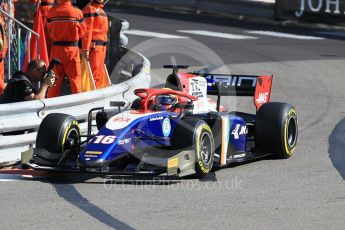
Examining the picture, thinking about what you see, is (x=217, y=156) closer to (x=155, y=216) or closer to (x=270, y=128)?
(x=270, y=128)

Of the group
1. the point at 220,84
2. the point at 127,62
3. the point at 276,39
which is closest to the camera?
the point at 220,84

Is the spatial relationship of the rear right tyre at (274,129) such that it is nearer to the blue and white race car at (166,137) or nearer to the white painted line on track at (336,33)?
the blue and white race car at (166,137)

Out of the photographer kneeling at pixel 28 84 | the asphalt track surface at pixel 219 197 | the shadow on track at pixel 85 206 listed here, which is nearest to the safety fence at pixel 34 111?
the photographer kneeling at pixel 28 84

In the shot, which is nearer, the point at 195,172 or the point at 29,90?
the point at 195,172

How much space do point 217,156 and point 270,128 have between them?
1.01m

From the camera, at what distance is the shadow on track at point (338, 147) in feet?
37.5

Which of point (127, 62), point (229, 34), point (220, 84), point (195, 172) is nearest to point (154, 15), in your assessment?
point (229, 34)

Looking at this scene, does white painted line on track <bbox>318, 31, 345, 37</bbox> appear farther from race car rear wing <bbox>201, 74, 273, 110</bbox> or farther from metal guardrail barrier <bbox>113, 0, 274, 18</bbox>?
race car rear wing <bbox>201, 74, 273, 110</bbox>

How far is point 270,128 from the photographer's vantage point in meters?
11.7

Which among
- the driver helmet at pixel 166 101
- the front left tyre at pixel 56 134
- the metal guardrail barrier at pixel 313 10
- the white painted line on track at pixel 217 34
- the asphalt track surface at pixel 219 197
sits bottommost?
the white painted line on track at pixel 217 34

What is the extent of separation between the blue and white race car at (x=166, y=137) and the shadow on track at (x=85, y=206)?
1.02 ft

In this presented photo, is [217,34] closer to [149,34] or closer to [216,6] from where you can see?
[149,34]

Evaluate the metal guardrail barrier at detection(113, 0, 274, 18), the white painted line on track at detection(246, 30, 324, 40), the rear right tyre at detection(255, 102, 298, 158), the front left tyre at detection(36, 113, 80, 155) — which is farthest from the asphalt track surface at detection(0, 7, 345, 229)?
the metal guardrail barrier at detection(113, 0, 274, 18)

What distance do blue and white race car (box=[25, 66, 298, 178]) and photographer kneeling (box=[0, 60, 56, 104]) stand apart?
2.82 ft
